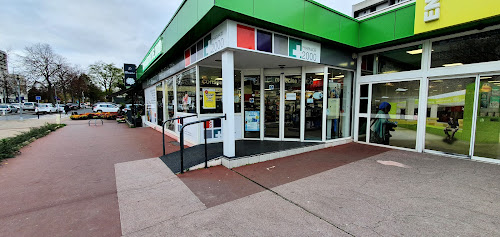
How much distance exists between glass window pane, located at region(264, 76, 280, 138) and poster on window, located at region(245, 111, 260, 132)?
0.86ft

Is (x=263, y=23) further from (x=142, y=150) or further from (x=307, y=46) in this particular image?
(x=142, y=150)

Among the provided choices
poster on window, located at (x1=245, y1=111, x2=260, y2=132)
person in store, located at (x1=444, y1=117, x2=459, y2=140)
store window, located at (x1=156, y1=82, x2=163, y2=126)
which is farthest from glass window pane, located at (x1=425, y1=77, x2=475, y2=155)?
store window, located at (x1=156, y1=82, x2=163, y2=126)

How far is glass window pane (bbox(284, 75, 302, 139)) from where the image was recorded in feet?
21.2

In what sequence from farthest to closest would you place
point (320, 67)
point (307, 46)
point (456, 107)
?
point (320, 67) < point (307, 46) < point (456, 107)

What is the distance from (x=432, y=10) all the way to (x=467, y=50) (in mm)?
1383

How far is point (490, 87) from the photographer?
15.4ft

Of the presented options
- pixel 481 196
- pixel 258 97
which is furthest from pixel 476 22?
pixel 258 97

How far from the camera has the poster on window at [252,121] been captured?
684cm

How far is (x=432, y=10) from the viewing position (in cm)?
465

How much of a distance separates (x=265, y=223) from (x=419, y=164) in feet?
13.9

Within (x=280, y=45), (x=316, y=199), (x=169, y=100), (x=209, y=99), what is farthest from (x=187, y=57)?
(x=316, y=199)

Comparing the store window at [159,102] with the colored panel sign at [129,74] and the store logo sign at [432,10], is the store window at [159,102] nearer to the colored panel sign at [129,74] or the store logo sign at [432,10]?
the colored panel sign at [129,74]

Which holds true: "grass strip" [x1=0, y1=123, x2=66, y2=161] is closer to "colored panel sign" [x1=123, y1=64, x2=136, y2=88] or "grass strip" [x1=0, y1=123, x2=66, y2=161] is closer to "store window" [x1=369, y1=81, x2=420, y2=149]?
"colored panel sign" [x1=123, y1=64, x2=136, y2=88]

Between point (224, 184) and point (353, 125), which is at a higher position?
point (353, 125)
